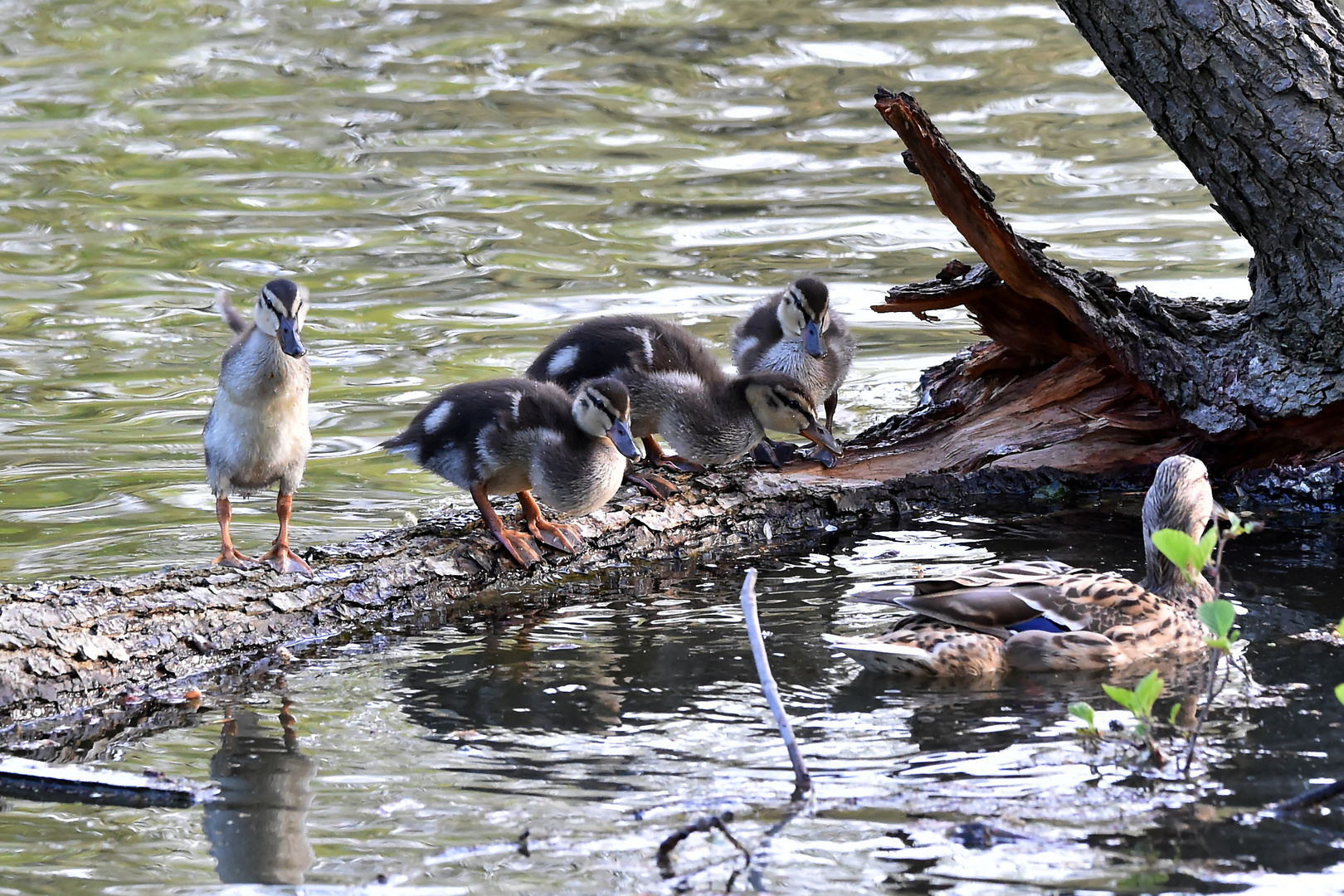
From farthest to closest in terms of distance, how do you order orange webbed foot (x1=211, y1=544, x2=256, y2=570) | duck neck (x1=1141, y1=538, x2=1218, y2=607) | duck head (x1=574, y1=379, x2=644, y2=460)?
1. duck head (x1=574, y1=379, x2=644, y2=460)
2. orange webbed foot (x1=211, y1=544, x2=256, y2=570)
3. duck neck (x1=1141, y1=538, x2=1218, y2=607)

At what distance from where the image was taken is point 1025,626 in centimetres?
541

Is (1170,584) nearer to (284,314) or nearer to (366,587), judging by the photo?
(366,587)

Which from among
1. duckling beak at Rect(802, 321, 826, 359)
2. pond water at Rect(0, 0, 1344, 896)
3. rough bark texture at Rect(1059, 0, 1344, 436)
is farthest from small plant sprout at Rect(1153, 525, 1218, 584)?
duckling beak at Rect(802, 321, 826, 359)

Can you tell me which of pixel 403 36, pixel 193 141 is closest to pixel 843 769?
pixel 193 141

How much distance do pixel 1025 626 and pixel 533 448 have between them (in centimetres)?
198

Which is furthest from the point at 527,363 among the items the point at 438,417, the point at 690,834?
the point at 690,834

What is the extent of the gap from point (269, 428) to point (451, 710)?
150cm

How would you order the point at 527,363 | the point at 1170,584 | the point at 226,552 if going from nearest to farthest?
the point at 1170,584 → the point at 226,552 → the point at 527,363

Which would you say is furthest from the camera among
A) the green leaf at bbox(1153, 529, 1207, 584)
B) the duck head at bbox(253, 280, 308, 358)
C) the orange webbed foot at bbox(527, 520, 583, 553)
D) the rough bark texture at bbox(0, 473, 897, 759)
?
the orange webbed foot at bbox(527, 520, 583, 553)

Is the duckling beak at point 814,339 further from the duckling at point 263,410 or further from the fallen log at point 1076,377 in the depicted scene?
the duckling at point 263,410

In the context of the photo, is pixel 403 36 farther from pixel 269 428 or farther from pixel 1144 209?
pixel 269 428

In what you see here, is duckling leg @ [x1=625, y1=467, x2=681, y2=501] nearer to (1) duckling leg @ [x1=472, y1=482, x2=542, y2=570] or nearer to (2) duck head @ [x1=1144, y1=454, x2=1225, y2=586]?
(1) duckling leg @ [x1=472, y1=482, x2=542, y2=570]

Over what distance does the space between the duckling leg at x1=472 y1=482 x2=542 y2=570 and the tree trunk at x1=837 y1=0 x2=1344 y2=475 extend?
165 cm

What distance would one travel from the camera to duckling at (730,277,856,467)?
26.8ft
